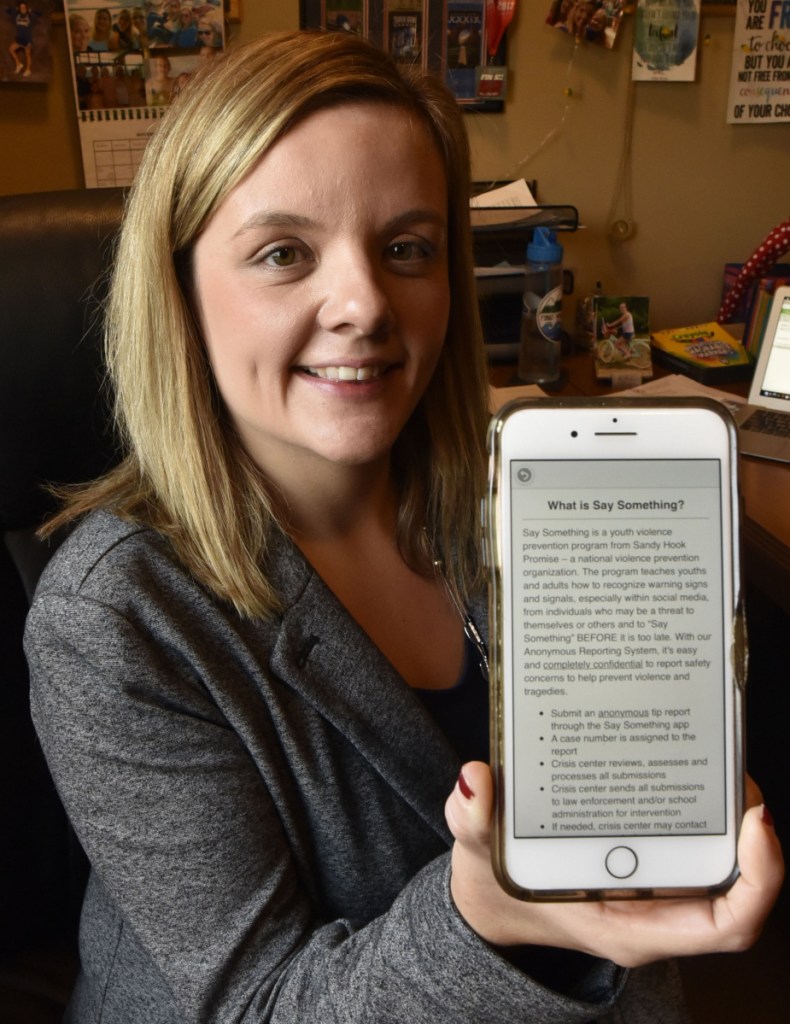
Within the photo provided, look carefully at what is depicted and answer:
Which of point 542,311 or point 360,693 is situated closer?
point 360,693

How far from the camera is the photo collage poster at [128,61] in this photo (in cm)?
155

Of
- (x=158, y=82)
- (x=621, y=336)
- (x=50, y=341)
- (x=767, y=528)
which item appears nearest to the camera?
(x=50, y=341)

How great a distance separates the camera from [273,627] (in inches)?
28.8

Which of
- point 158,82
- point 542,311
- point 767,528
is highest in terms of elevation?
point 158,82

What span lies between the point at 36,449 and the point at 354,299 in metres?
0.35

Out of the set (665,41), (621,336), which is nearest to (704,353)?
(621,336)

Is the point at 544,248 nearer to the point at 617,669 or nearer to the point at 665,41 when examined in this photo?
the point at 665,41

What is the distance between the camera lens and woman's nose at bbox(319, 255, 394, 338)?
2.27ft

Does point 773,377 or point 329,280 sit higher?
point 329,280

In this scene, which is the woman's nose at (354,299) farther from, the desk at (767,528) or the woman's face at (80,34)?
the woman's face at (80,34)

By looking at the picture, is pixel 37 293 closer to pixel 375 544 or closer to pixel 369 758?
pixel 375 544

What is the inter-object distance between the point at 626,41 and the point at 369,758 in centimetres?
150

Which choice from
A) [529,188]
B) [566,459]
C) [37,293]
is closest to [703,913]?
[566,459]

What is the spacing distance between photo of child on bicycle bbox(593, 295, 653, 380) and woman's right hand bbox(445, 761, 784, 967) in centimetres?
118
